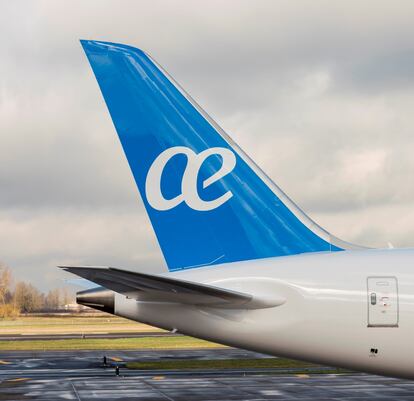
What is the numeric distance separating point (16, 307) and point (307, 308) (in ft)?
553

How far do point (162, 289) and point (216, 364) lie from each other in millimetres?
36099

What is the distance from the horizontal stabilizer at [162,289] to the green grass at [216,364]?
32.3 m

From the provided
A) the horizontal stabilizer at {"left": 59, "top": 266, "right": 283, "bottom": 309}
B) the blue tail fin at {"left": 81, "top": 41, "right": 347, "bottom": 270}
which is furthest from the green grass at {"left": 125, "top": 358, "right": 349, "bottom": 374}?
the horizontal stabilizer at {"left": 59, "top": 266, "right": 283, "bottom": 309}

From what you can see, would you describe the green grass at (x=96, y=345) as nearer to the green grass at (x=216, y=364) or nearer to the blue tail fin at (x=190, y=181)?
the green grass at (x=216, y=364)

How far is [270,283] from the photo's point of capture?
504 inches

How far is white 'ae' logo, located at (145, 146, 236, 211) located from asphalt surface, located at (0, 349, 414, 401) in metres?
16.5

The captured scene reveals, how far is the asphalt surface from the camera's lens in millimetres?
29141

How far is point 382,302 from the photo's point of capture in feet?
40.5

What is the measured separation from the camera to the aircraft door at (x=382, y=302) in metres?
12.3

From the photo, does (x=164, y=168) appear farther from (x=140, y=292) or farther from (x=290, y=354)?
(x=290, y=354)

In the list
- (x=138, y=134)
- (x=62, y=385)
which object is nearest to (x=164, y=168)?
(x=138, y=134)

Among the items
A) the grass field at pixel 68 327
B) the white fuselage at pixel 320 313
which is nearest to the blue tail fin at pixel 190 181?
the white fuselage at pixel 320 313

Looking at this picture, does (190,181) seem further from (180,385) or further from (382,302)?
(180,385)

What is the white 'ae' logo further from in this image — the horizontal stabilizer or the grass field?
the grass field
